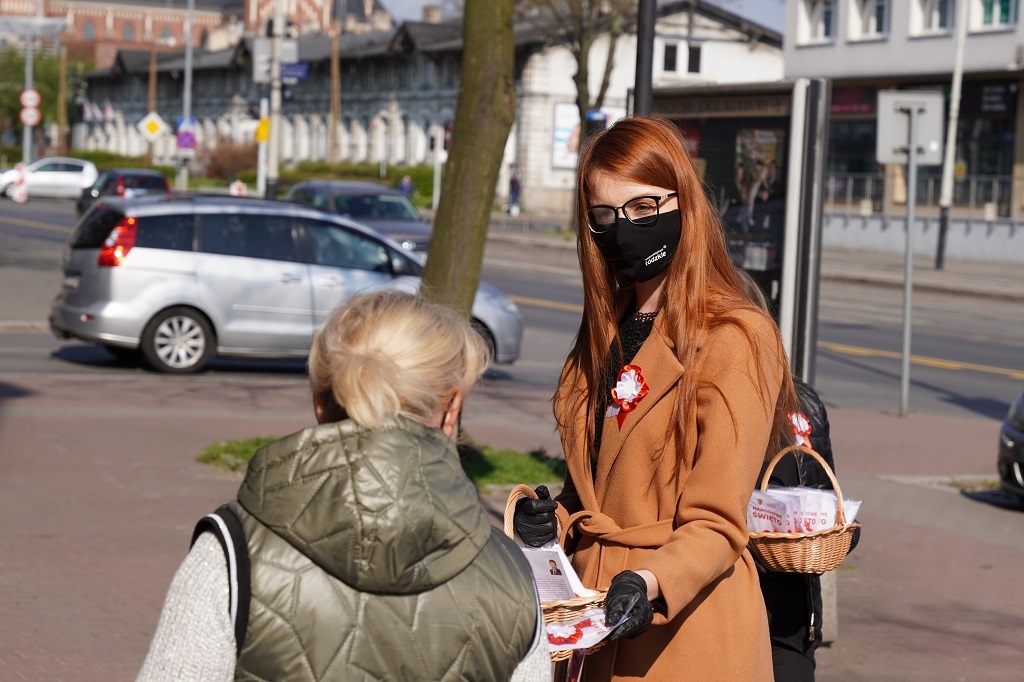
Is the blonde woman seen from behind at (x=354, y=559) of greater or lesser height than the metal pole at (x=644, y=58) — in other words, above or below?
below

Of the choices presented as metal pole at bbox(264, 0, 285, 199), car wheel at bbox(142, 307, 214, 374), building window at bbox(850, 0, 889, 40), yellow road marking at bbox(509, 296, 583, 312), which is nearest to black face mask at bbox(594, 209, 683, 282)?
car wheel at bbox(142, 307, 214, 374)

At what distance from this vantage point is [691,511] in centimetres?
271

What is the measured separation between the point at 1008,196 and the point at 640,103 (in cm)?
3351

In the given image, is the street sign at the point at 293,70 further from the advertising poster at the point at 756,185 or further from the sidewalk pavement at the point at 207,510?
the advertising poster at the point at 756,185

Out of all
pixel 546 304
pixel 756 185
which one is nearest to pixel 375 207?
pixel 546 304

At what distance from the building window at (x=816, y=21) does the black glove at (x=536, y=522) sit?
50030mm

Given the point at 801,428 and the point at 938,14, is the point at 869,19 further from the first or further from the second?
the point at 801,428

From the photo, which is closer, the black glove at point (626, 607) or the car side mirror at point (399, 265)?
the black glove at point (626, 607)

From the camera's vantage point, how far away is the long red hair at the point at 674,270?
9.30ft

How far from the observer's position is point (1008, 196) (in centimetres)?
3984

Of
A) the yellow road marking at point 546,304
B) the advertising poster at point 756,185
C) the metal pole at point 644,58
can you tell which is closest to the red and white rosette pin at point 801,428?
the advertising poster at point 756,185

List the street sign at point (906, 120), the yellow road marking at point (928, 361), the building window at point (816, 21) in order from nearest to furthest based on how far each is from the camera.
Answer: the street sign at point (906, 120) < the yellow road marking at point (928, 361) < the building window at point (816, 21)

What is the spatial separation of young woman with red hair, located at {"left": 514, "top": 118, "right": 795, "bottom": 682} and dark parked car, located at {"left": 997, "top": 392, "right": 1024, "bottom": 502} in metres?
6.85

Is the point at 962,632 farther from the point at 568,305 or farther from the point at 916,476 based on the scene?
the point at 568,305
